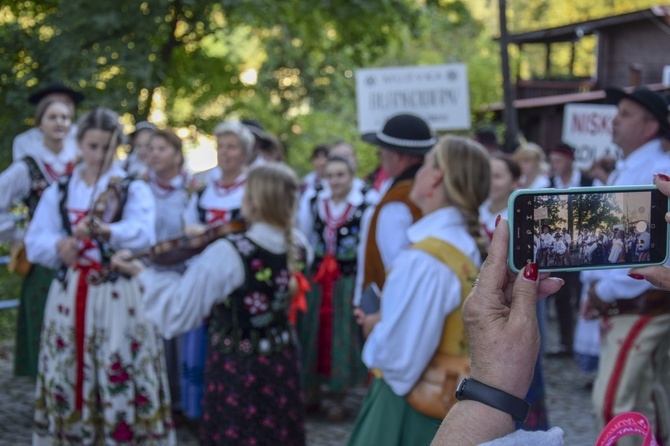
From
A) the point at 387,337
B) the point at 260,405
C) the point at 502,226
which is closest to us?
the point at 502,226

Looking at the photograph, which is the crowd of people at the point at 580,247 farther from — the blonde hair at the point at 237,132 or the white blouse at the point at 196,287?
the blonde hair at the point at 237,132

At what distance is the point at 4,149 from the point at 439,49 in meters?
20.7

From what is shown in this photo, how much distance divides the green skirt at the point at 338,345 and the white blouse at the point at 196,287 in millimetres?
2669

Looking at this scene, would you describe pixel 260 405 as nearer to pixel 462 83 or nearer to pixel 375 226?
pixel 375 226

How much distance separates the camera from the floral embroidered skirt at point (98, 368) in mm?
4871

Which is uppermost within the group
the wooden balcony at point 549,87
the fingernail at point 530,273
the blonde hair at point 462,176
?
the wooden balcony at point 549,87

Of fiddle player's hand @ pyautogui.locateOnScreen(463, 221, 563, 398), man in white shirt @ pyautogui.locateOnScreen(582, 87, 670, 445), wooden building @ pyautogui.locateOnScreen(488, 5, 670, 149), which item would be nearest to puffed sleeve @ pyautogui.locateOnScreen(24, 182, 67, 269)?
man in white shirt @ pyautogui.locateOnScreen(582, 87, 670, 445)

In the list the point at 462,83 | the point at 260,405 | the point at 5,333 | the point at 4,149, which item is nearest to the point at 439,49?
the point at 462,83

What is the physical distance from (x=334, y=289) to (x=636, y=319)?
9.63 feet

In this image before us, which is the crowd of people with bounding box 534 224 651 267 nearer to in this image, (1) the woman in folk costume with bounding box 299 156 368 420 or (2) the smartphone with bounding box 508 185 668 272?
(2) the smartphone with bounding box 508 185 668 272

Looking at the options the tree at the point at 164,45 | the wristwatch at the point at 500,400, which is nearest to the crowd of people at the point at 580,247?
the wristwatch at the point at 500,400

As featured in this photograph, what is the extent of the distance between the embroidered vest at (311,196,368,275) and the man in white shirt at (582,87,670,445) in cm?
238

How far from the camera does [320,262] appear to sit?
23.3 feet

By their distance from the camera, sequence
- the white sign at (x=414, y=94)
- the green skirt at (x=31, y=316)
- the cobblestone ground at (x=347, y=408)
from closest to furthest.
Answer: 1. the green skirt at (x=31, y=316)
2. the cobblestone ground at (x=347, y=408)
3. the white sign at (x=414, y=94)
